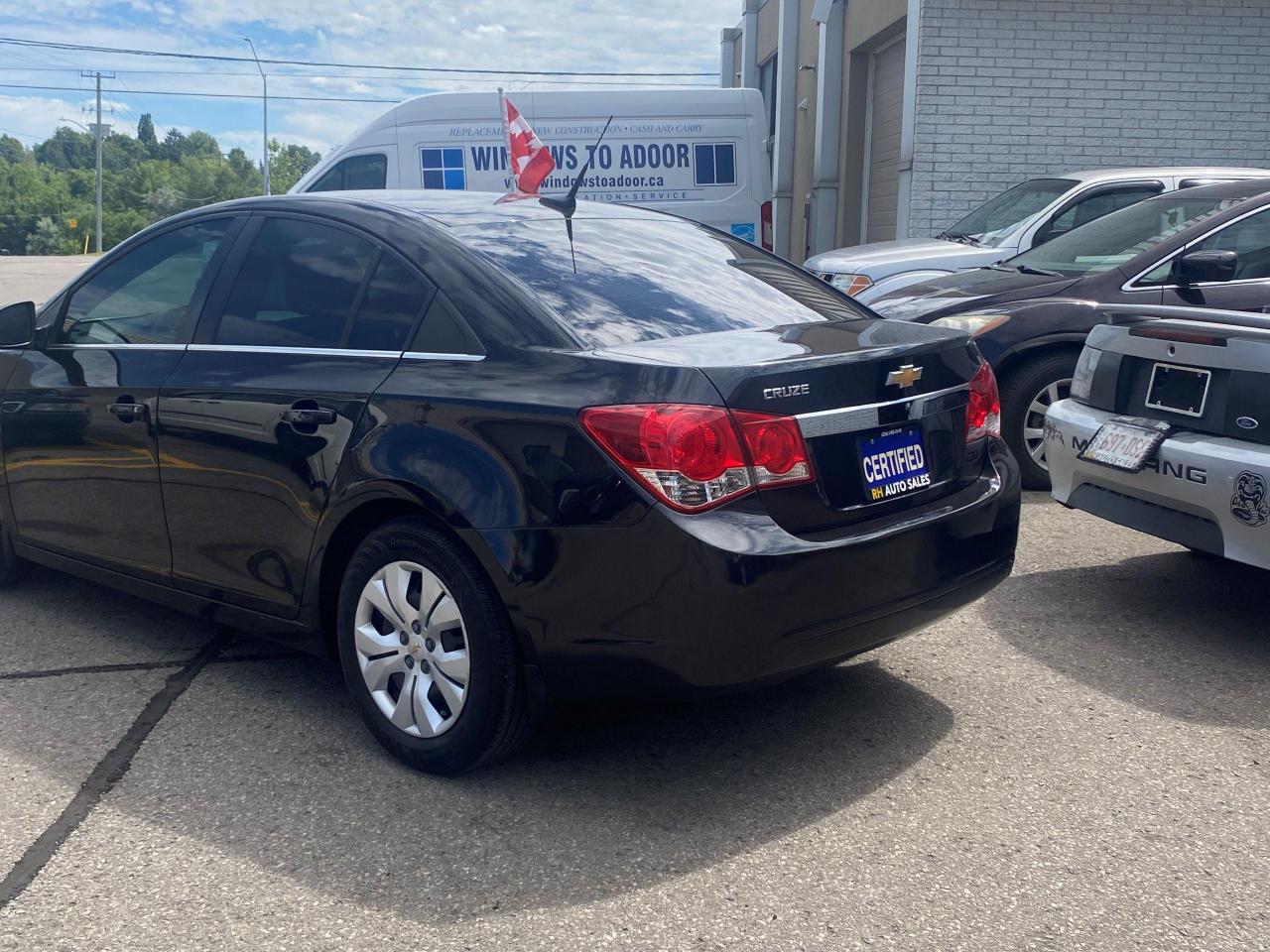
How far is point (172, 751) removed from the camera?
150 inches

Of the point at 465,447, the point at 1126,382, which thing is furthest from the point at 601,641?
the point at 1126,382

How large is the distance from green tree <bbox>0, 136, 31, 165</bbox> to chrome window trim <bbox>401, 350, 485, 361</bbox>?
581 ft

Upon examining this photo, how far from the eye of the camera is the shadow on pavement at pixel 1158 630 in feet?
13.8

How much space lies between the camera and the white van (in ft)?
50.3

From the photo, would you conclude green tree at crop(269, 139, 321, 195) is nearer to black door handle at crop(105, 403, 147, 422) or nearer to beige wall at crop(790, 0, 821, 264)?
beige wall at crop(790, 0, 821, 264)

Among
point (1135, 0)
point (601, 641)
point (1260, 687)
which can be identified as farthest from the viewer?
point (1135, 0)

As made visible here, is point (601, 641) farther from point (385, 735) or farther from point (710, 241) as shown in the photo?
point (710, 241)

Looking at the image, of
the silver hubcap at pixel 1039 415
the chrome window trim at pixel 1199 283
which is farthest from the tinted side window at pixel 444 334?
A: the chrome window trim at pixel 1199 283

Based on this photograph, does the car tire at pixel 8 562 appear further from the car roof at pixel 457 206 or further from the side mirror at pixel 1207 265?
the side mirror at pixel 1207 265

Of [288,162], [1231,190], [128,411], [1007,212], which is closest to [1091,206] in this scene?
[1007,212]

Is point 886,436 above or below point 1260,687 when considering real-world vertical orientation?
above

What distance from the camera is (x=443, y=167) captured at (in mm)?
15422

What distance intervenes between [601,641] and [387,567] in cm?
70

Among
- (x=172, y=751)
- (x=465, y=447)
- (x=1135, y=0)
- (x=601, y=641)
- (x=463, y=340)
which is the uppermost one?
(x=1135, y=0)
